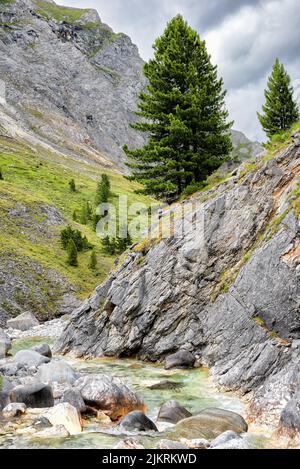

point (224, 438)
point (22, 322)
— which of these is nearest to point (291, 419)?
point (224, 438)

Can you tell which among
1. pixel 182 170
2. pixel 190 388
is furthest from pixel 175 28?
pixel 190 388

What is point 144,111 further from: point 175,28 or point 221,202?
point 221,202

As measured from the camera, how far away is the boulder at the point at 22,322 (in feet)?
129

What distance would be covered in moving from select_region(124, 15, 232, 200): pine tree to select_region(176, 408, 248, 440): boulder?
2130cm

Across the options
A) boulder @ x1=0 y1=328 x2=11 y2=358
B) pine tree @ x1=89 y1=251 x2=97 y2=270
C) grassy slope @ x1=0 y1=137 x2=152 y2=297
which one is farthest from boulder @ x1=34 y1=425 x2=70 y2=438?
pine tree @ x1=89 y1=251 x2=97 y2=270

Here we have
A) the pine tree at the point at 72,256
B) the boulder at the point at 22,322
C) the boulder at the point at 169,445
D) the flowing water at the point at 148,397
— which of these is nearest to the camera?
the boulder at the point at 169,445

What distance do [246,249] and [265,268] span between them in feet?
10.7

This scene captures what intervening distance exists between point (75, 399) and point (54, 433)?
2.47m

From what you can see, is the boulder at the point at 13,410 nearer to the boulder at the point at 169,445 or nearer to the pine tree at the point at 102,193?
the boulder at the point at 169,445

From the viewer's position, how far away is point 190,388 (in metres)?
17.0

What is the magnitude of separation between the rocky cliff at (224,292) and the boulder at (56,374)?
5.66 m

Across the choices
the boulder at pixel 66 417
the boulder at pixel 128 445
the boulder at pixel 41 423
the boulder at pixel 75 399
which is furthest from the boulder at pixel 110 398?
the boulder at pixel 128 445

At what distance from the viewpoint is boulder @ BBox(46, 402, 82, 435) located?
40.6 ft

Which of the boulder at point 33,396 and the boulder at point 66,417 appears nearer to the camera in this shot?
the boulder at point 66,417
